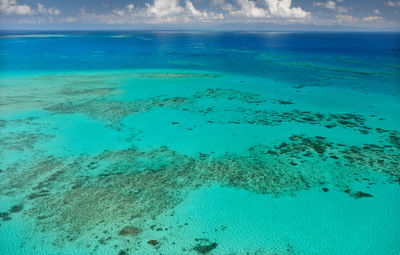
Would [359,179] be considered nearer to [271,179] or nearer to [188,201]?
[271,179]

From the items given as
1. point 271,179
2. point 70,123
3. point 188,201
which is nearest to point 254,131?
point 271,179

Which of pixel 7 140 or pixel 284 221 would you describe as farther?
pixel 7 140

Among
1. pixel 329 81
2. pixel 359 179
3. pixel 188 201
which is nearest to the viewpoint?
pixel 188 201

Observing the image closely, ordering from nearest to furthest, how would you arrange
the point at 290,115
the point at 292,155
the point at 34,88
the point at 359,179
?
the point at 359,179, the point at 292,155, the point at 290,115, the point at 34,88

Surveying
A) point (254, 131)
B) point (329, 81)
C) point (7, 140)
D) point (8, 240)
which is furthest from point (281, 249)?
point (329, 81)

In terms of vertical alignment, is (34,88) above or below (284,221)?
above

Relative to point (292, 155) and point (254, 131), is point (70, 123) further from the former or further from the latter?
point (292, 155)
